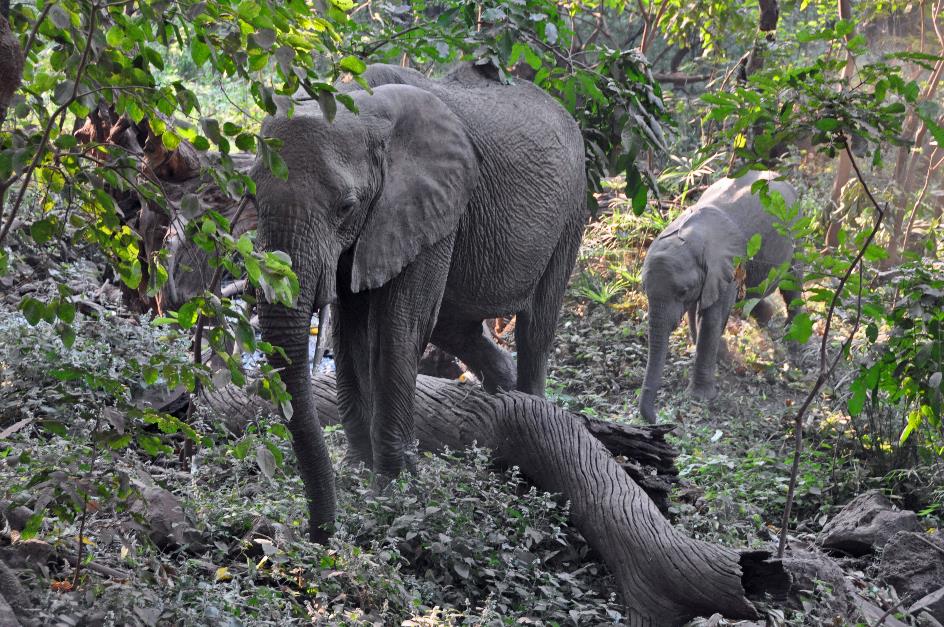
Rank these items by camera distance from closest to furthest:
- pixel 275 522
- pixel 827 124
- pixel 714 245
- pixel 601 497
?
1. pixel 275 522
2. pixel 827 124
3. pixel 601 497
4. pixel 714 245

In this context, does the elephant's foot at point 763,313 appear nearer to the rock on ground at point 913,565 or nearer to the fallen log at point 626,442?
the fallen log at point 626,442

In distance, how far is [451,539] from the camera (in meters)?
4.88

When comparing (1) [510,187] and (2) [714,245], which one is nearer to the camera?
(1) [510,187]

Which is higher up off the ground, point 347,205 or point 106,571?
point 347,205

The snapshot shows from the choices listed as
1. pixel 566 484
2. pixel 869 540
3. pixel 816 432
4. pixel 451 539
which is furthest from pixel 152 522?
pixel 816 432

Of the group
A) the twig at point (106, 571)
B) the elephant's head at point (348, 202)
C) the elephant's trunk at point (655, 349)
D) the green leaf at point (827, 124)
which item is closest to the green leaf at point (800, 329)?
the green leaf at point (827, 124)

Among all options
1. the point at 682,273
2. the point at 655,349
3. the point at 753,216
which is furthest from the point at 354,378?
the point at 753,216

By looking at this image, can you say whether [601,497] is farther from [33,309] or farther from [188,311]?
[33,309]

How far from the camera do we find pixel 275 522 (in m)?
4.65

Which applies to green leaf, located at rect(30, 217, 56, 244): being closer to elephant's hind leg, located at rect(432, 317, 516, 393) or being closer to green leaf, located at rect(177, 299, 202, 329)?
green leaf, located at rect(177, 299, 202, 329)

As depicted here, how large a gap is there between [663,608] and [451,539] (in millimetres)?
1047

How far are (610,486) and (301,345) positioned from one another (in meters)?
1.92

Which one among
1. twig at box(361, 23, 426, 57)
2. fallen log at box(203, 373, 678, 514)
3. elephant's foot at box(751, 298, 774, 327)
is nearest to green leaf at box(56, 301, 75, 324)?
fallen log at box(203, 373, 678, 514)

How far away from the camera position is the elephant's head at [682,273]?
30.1 ft
